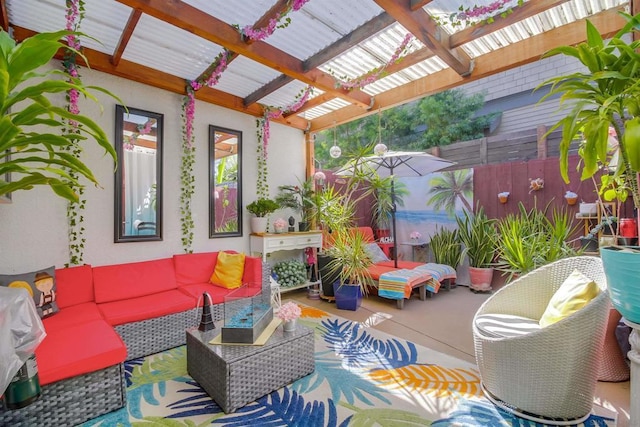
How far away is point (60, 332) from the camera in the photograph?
90.0 inches

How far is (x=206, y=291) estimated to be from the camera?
334cm

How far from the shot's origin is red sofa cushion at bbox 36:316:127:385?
1.88 metres

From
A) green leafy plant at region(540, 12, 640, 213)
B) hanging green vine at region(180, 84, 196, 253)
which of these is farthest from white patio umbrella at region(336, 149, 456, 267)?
green leafy plant at region(540, 12, 640, 213)

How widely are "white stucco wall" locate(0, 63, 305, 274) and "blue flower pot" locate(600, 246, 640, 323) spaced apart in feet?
10.9

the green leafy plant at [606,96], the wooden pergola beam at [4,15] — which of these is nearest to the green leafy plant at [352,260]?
the green leafy plant at [606,96]

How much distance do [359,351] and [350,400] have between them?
2.51ft

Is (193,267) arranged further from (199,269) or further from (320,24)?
(320,24)

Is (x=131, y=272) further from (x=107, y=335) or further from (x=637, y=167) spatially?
(x=637, y=167)

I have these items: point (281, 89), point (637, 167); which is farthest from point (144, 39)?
point (637, 167)

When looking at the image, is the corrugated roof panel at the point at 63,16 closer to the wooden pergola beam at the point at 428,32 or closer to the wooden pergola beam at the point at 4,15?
the wooden pergola beam at the point at 4,15

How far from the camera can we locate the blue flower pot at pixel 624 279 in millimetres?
1327

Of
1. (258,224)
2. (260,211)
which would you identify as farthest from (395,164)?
(258,224)

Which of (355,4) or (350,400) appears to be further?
(355,4)

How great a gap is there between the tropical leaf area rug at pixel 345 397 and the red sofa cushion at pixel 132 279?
74 centimetres
